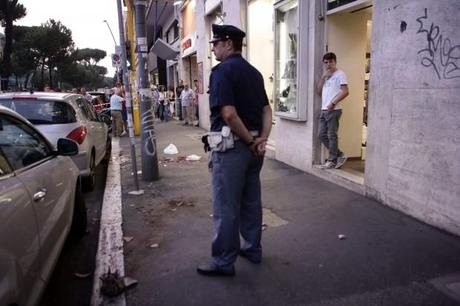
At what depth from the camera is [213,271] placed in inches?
147

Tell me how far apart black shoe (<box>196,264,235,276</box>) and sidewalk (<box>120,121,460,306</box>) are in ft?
0.19

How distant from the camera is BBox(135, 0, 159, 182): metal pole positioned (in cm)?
724

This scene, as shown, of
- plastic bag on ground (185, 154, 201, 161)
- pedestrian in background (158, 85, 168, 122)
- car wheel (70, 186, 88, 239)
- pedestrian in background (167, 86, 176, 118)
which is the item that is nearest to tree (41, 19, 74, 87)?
pedestrian in background (167, 86, 176, 118)

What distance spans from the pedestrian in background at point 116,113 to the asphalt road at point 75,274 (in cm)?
955

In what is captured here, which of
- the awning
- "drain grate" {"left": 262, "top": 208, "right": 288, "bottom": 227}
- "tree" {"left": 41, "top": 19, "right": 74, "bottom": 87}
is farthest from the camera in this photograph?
"tree" {"left": 41, "top": 19, "right": 74, "bottom": 87}

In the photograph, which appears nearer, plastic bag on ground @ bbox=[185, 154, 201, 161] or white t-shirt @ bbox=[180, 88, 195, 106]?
plastic bag on ground @ bbox=[185, 154, 201, 161]

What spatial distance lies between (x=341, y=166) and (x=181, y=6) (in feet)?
51.0

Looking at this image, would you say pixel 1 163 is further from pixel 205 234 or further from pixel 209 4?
pixel 209 4

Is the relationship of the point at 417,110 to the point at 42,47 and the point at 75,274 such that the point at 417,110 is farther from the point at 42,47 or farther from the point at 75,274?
the point at 42,47

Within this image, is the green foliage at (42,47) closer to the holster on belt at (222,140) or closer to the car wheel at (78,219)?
the car wheel at (78,219)

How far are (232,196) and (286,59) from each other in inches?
213

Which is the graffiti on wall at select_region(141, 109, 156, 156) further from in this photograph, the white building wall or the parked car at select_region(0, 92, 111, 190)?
the white building wall

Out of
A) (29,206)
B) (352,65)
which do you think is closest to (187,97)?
(352,65)

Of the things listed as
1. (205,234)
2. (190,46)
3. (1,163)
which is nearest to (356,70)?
(205,234)
